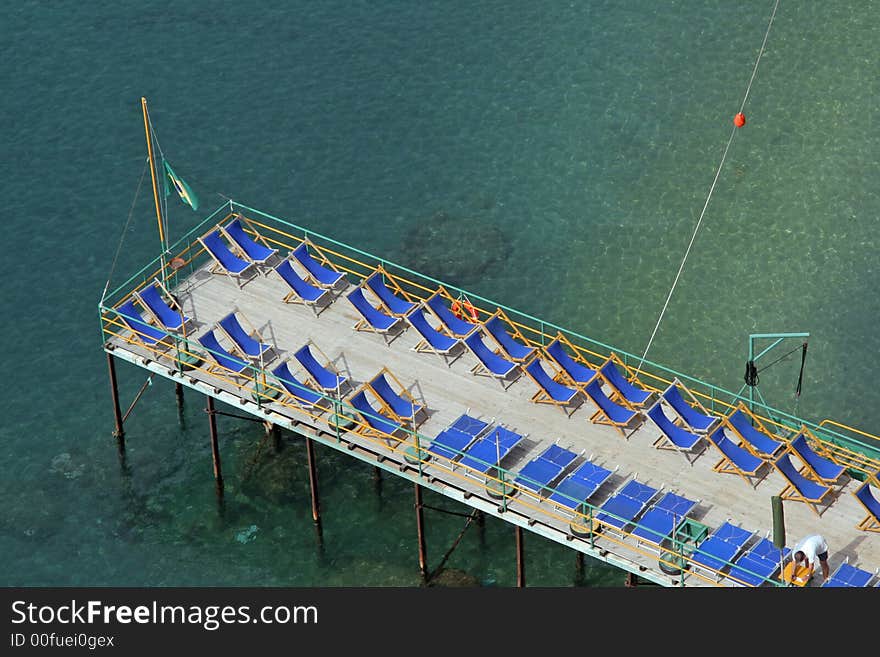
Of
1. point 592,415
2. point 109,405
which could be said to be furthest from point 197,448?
point 592,415

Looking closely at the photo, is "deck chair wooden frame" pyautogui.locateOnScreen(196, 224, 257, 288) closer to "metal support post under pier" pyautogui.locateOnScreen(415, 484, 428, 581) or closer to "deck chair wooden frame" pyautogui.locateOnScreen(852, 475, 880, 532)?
"metal support post under pier" pyautogui.locateOnScreen(415, 484, 428, 581)

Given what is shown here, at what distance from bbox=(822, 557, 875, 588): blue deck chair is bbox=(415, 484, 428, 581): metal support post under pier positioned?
14.2m

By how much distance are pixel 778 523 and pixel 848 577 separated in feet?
18.0

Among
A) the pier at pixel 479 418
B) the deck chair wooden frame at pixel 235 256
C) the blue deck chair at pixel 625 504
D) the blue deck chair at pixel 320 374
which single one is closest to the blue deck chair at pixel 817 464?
the pier at pixel 479 418

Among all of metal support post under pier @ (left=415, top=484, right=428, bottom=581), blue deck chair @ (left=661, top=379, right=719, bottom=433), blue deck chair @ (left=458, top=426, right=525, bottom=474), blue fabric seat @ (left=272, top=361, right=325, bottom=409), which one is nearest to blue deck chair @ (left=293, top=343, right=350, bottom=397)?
blue fabric seat @ (left=272, top=361, right=325, bottom=409)

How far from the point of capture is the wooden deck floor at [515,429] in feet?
226

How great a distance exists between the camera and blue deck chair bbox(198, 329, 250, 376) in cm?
7538

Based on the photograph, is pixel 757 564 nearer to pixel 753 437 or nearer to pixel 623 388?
pixel 753 437

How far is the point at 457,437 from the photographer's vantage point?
7212cm

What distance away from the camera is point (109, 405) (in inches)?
3250

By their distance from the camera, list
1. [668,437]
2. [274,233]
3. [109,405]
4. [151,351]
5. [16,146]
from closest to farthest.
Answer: [668,437] → [151,351] → [109,405] → [274,233] → [16,146]

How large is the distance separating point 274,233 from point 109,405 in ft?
34.7

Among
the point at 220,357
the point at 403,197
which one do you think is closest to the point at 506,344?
the point at 220,357

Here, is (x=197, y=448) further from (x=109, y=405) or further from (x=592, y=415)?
(x=592, y=415)
